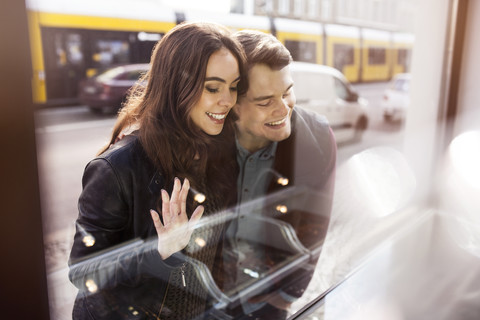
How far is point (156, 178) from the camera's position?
1.50 metres

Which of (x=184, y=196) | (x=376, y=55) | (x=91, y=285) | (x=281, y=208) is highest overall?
(x=376, y=55)

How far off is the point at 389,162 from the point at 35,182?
304 cm

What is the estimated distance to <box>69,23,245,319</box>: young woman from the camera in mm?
1400

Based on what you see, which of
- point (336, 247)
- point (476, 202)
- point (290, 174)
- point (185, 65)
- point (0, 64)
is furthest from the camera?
point (476, 202)

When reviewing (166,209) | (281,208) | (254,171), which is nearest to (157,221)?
(166,209)

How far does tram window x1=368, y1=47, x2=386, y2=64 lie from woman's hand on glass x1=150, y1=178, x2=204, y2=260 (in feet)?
8.58

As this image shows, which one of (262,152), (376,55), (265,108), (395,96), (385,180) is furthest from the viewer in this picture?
(395,96)

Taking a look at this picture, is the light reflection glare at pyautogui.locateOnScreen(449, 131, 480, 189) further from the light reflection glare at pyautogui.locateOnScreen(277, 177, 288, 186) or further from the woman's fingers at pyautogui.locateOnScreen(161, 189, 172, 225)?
the woman's fingers at pyautogui.locateOnScreen(161, 189, 172, 225)

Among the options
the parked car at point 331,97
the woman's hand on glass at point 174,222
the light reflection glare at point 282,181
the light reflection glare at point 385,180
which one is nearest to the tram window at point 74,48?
the woman's hand on glass at point 174,222

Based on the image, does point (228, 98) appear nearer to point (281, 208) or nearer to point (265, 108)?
point (265, 108)

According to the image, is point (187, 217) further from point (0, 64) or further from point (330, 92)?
point (330, 92)

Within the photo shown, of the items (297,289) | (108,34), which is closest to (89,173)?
(108,34)

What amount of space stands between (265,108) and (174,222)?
2.17 ft

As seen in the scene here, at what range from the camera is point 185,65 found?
1.48 meters
